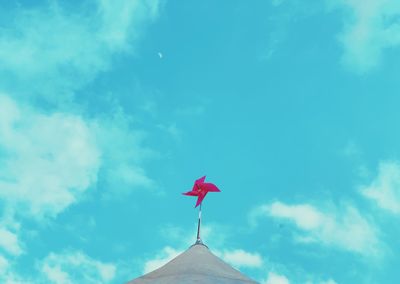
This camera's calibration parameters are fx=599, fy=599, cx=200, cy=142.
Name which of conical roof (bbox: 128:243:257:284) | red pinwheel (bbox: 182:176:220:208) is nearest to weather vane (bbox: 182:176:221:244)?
red pinwheel (bbox: 182:176:220:208)

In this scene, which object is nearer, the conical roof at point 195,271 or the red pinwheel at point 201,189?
the conical roof at point 195,271

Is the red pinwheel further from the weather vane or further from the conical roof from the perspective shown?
the conical roof

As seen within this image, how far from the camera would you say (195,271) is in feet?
58.5

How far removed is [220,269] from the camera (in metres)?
18.7

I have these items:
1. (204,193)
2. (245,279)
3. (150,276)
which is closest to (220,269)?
(245,279)

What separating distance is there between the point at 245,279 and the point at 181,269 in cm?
199

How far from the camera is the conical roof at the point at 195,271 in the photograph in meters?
17.4

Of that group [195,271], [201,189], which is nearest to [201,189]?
[201,189]

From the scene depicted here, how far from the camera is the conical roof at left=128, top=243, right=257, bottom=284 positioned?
17422 mm

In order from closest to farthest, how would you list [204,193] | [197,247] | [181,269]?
[181,269] → [197,247] → [204,193]

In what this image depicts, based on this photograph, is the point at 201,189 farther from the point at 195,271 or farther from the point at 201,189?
the point at 195,271

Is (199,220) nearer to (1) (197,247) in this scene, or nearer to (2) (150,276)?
(1) (197,247)

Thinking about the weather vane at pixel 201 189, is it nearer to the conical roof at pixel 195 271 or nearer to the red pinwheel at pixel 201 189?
the red pinwheel at pixel 201 189

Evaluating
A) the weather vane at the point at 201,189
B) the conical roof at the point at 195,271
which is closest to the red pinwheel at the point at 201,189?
the weather vane at the point at 201,189
